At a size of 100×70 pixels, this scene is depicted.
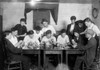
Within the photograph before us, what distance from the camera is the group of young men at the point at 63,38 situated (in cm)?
508

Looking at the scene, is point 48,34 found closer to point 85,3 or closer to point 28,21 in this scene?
point 28,21

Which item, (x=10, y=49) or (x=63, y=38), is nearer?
(x=10, y=49)

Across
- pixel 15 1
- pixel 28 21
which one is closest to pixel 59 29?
pixel 28 21

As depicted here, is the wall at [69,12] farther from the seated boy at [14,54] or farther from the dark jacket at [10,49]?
the dark jacket at [10,49]

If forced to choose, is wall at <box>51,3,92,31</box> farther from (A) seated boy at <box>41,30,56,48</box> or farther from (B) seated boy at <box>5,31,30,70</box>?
(B) seated boy at <box>5,31,30,70</box>

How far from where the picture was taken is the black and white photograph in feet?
17.0

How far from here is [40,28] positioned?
23.4 feet

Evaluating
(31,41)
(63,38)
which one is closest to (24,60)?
(31,41)

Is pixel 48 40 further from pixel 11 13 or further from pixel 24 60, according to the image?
pixel 11 13

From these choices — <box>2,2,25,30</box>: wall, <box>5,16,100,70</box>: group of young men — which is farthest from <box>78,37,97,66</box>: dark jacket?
<box>2,2,25,30</box>: wall

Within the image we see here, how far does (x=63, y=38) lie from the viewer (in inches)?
256

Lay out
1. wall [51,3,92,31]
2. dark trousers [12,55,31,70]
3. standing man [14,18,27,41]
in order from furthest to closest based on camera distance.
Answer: wall [51,3,92,31]
standing man [14,18,27,41]
dark trousers [12,55,31,70]

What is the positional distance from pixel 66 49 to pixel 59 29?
2.64 metres

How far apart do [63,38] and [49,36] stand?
27.0 inches
